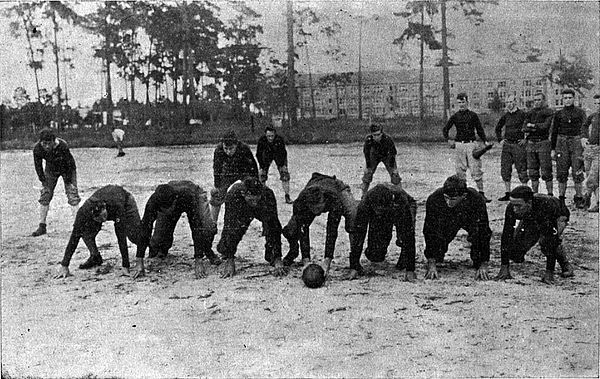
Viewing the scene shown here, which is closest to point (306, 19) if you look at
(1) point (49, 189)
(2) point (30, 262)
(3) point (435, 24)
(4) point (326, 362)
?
(3) point (435, 24)

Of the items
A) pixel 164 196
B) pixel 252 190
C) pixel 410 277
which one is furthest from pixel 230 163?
pixel 410 277

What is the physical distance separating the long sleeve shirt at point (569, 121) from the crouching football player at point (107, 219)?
5.80 metres

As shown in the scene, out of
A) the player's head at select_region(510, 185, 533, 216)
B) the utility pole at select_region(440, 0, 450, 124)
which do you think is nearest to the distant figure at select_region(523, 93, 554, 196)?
the player's head at select_region(510, 185, 533, 216)

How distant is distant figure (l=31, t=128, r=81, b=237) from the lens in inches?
321

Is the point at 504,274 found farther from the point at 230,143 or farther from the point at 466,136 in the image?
the point at 466,136

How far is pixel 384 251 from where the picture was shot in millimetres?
6281

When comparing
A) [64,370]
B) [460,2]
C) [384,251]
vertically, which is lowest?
[64,370]

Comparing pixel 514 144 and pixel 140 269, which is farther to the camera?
pixel 514 144

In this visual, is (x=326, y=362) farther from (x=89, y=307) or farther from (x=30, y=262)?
(x=30, y=262)

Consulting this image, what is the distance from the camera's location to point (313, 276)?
5719 mm

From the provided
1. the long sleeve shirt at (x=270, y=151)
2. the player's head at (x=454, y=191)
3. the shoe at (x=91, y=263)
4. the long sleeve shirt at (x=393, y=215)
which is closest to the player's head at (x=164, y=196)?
the shoe at (x=91, y=263)

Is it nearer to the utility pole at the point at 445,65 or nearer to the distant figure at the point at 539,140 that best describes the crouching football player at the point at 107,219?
the distant figure at the point at 539,140

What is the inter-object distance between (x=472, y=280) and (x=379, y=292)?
954 millimetres

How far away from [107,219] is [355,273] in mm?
2652
